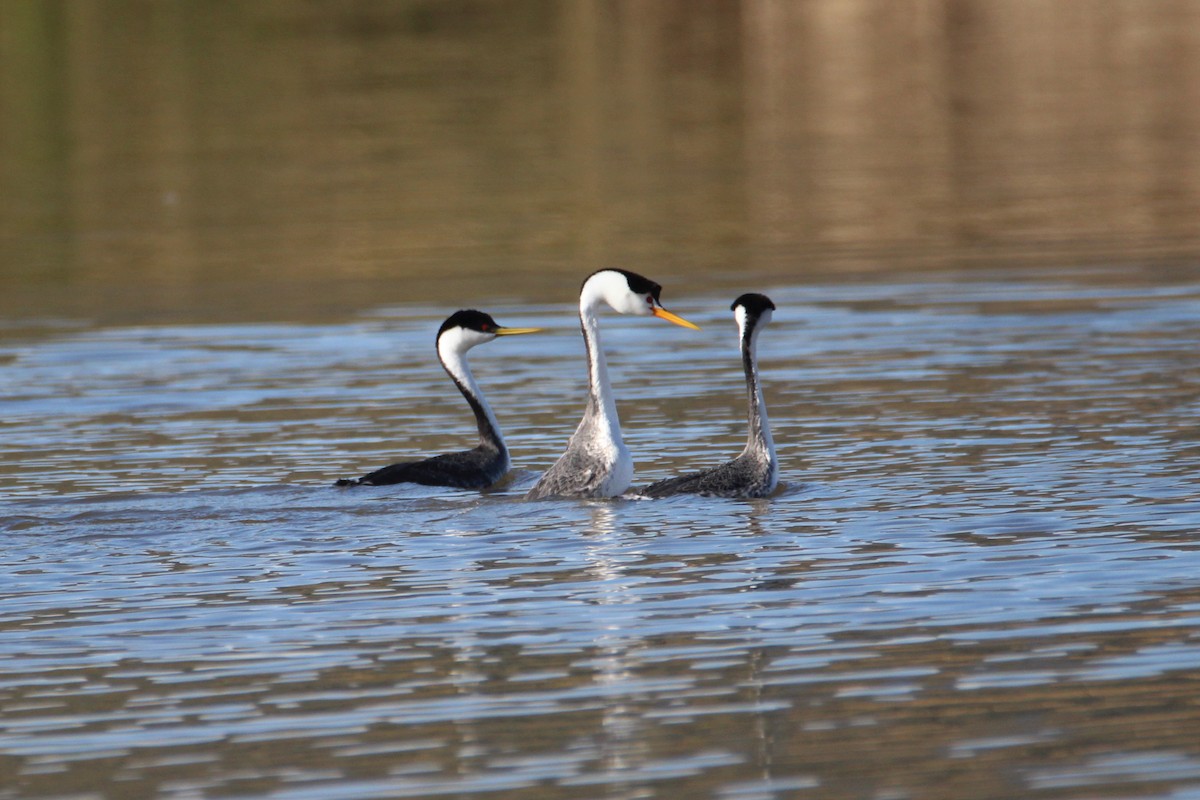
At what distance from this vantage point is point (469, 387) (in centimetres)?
1506

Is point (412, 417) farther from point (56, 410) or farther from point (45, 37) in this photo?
point (45, 37)

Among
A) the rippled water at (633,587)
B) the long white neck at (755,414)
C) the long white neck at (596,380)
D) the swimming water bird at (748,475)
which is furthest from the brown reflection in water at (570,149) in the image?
the swimming water bird at (748,475)

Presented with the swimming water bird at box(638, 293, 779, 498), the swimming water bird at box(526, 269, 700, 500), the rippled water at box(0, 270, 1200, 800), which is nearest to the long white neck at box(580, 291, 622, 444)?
the swimming water bird at box(526, 269, 700, 500)

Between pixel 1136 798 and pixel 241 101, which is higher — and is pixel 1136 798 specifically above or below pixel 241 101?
below

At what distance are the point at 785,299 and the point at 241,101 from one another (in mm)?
30609

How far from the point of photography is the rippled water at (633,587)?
24.2 ft

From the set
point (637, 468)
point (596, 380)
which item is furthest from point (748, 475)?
point (637, 468)

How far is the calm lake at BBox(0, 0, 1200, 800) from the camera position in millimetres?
7613

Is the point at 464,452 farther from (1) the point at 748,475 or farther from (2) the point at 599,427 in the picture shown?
(1) the point at 748,475

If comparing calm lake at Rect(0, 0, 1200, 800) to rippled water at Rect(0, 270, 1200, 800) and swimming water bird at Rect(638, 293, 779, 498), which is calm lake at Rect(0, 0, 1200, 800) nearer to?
rippled water at Rect(0, 270, 1200, 800)

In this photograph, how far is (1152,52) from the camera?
1909 inches

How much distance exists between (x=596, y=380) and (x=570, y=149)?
24782mm

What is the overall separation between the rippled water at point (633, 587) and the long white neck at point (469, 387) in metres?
0.39

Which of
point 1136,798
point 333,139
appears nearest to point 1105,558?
point 1136,798
